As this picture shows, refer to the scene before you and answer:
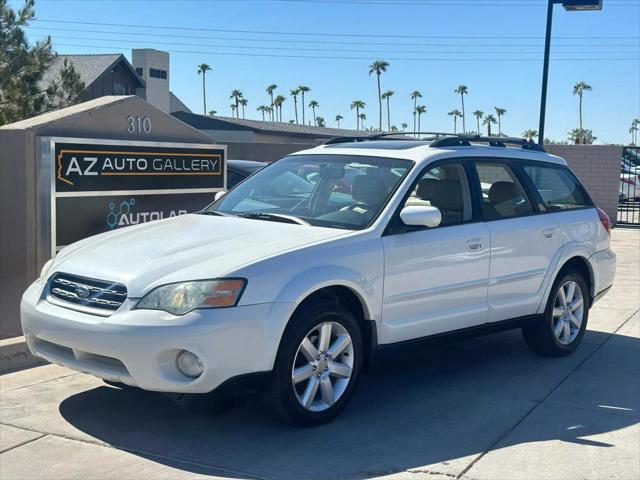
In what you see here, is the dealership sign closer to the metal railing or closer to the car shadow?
the car shadow

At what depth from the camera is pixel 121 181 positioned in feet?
26.8

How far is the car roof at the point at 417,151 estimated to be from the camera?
20.2ft

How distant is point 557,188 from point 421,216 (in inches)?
91.3

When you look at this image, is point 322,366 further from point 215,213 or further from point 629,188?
point 629,188

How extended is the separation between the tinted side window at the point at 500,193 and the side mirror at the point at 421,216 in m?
0.94

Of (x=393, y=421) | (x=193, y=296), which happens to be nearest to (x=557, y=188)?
(x=393, y=421)

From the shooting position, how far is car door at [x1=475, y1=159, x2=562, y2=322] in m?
6.42

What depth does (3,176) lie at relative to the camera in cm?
751

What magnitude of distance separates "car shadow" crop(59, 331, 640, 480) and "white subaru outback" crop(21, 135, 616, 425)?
290 millimetres

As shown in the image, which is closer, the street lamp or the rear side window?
the rear side window

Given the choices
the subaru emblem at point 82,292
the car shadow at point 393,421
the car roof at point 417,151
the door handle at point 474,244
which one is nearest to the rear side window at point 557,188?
the car roof at point 417,151

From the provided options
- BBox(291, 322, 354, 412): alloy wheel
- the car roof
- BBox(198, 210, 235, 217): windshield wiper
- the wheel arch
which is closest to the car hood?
BBox(198, 210, 235, 217): windshield wiper

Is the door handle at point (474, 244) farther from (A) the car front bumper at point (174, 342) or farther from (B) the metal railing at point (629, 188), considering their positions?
(B) the metal railing at point (629, 188)

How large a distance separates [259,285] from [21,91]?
17.5 metres
